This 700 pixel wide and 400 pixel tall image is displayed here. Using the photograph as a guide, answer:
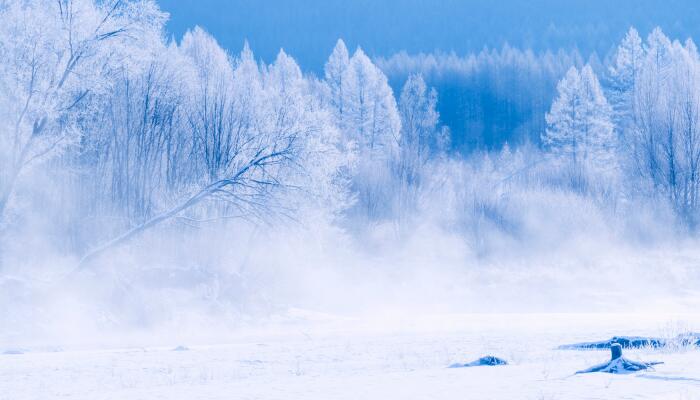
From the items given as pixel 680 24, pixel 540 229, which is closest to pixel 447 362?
pixel 540 229

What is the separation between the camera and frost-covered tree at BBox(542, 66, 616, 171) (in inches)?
1973

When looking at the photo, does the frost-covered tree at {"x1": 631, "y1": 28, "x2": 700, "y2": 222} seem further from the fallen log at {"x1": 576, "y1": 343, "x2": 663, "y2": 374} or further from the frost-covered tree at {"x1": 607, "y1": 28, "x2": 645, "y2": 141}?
the fallen log at {"x1": 576, "y1": 343, "x2": 663, "y2": 374}

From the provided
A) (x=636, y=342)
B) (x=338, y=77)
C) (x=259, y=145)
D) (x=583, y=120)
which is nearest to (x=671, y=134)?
(x=583, y=120)

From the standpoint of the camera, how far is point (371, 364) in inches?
484

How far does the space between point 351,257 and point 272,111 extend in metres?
10.0

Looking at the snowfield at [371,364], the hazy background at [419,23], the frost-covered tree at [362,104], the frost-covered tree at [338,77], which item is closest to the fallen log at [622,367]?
the snowfield at [371,364]

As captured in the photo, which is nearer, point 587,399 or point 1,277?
point 587,399

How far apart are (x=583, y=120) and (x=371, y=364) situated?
138 feet

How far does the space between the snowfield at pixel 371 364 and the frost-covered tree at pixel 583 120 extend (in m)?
29.3

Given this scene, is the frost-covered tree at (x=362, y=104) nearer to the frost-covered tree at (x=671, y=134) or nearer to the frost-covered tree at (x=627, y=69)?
the frost-covered tree at (x=671, y=134)

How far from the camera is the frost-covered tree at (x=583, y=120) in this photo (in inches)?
1973

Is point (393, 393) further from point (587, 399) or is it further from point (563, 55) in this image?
point (563, 55)

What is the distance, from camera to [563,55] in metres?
80.2

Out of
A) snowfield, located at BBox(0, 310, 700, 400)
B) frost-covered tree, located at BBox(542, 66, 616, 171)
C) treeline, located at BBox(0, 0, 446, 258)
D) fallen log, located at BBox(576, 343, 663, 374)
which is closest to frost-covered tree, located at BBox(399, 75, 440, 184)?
treeline, located at BBox(0, 0, 446, 258)
